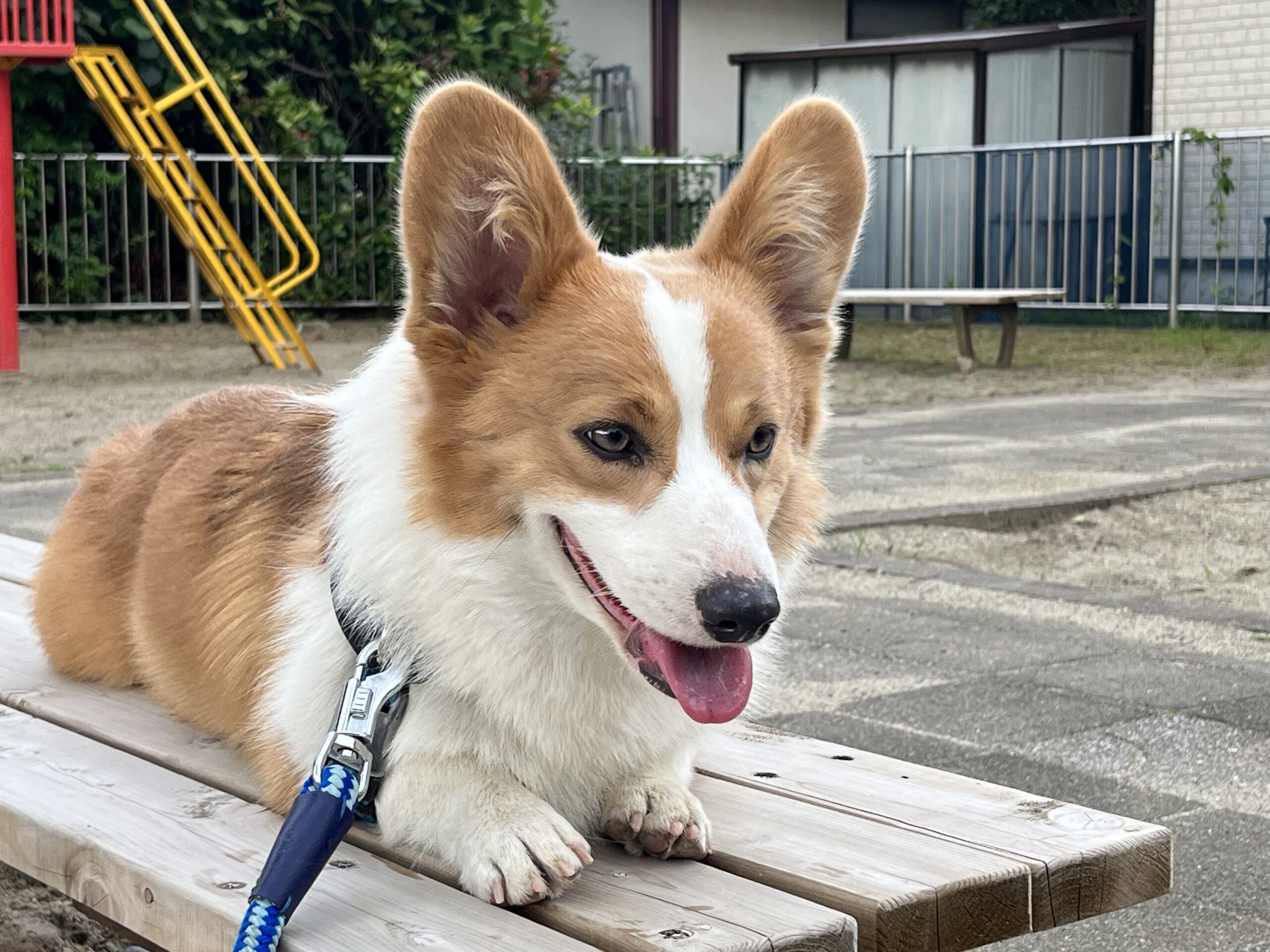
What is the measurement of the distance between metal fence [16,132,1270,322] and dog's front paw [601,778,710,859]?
527 inches

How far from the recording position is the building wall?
18.1 metres

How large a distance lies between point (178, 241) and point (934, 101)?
30.4 feet

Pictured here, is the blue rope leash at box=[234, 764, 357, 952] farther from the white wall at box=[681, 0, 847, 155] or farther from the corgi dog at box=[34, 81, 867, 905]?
the white wall at box=[681, 0, 847, 155]

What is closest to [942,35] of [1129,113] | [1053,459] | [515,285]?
[1129,113]

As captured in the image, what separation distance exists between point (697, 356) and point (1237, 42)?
18336mm

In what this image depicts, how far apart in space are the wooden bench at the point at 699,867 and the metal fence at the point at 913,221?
13212 mm

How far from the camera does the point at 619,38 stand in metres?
22.2

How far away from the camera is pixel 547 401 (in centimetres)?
195

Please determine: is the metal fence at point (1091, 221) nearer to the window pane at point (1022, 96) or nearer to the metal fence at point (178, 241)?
the window pane at point (1022, 96)

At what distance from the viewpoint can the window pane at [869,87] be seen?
64.8 feet

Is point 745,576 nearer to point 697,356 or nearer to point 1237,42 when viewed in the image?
point 697,356

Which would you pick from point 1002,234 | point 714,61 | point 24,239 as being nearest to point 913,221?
point 1002,234

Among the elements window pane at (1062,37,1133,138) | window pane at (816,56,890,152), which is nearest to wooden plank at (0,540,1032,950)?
window pane at (816,56,890,152)

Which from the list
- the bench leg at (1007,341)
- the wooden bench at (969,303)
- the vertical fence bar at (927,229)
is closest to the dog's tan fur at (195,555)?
the wooden bench at (969,303)
